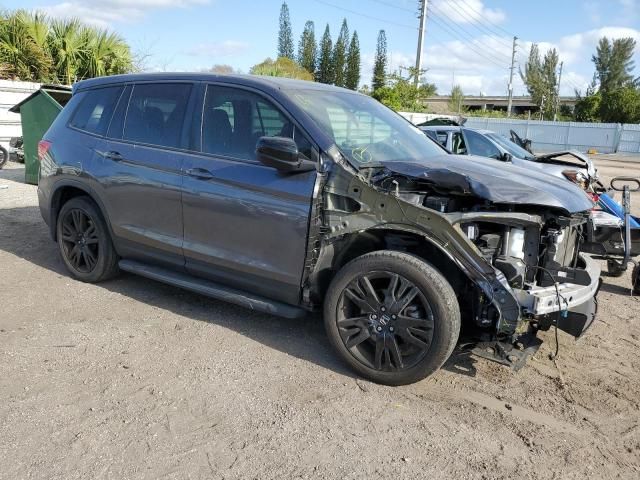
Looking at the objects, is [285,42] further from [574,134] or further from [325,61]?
[574,134]

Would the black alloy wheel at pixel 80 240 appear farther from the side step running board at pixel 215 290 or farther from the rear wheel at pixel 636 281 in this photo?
the rear wheel at pixel 636 281

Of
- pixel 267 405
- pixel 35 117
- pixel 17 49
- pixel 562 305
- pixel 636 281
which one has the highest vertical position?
pixel 17 49

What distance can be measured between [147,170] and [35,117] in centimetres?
736

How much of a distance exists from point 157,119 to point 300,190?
5.52 feet

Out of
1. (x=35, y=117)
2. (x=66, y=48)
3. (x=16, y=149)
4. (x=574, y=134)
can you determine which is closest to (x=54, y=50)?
(x=66, y=48)

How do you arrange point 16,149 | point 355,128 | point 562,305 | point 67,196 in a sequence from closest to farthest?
1. point 562,305
2. point 355,128
3. point 67,196
4. point 16,149

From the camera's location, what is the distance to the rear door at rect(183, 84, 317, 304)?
3.86m

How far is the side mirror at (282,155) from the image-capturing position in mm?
3648

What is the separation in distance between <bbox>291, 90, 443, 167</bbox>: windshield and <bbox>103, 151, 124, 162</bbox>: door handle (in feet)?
5.57

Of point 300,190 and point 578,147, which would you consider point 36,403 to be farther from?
point 578,147

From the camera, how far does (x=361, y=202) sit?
367cm

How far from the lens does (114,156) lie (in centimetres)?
489

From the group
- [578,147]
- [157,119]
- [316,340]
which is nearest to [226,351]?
[316,340]

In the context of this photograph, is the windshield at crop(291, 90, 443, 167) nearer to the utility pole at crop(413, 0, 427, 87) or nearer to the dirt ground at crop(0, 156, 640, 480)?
the dirt ground at crop(0, 156, 640, 480)
